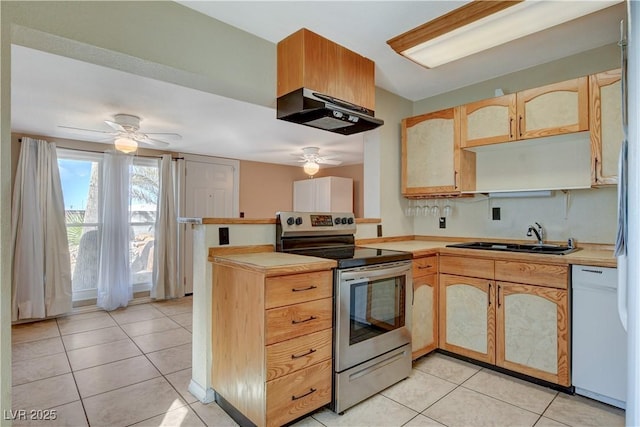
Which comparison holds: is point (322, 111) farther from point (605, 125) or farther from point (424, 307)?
point (605, 125)

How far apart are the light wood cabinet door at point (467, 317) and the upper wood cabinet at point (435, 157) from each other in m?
0.83

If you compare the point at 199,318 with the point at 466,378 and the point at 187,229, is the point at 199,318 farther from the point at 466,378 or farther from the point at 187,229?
the point at 187,229

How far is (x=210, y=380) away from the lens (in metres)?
2.12

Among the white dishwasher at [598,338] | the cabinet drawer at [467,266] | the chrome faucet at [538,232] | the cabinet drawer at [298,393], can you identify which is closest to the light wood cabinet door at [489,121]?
the chrome faucet at [538,232]

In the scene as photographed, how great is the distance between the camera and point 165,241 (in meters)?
4.91

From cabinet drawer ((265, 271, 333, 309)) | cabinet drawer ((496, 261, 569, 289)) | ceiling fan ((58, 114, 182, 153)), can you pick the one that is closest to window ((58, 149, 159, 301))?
ceiling fan ((58, 114, 182, 153))

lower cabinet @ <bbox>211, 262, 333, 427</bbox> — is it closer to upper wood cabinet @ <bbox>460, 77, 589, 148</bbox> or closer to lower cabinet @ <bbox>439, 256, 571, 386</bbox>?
lower cabinet @ <bbox>439, 256, 571, 386</bbox>

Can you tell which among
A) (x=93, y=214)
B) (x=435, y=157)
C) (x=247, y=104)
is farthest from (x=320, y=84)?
(x=93, y=214)

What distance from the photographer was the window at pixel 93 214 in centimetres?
438

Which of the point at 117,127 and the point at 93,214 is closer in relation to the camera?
the point at 117,127

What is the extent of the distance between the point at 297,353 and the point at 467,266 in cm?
151

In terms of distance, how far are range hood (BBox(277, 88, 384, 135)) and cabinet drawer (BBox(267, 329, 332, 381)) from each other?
129cm

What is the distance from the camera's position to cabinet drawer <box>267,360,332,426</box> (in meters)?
1.67

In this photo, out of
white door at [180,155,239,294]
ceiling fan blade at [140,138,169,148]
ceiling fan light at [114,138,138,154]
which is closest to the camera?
ceiling fan light at [114,138,138,154]
